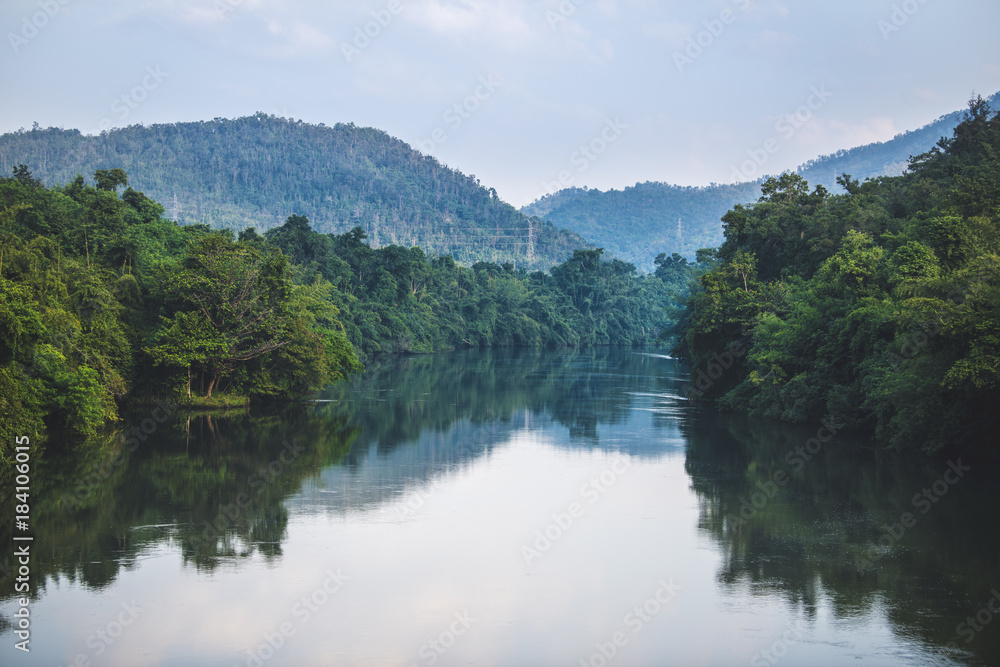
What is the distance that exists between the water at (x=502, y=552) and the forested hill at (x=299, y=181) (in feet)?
395

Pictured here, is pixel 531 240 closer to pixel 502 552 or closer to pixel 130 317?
pixel 130 317

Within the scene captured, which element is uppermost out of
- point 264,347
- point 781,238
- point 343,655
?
point 781,238

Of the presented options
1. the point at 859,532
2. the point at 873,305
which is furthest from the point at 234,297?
the point at 859,532

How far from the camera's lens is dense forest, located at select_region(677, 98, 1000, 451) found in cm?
2320

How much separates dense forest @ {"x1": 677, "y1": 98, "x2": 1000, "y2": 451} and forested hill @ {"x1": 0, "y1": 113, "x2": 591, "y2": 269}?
104196 millimetres

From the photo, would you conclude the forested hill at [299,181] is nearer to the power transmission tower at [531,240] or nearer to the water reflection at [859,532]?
the power transmission tower at [531,240]

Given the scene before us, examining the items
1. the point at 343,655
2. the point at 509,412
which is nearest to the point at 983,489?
the point at 343,655

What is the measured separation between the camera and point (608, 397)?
146 feet

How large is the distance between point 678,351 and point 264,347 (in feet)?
76.8

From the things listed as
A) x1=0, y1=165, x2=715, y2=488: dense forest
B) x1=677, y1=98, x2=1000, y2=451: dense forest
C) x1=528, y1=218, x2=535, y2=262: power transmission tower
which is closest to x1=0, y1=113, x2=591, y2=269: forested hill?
x1=528, y1=218, x2=535, y2=262: power transmission tower

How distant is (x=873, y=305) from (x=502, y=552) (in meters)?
18.2

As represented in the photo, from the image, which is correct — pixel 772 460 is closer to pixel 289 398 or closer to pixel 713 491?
pixel 713 491

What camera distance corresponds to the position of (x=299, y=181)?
6929 inches

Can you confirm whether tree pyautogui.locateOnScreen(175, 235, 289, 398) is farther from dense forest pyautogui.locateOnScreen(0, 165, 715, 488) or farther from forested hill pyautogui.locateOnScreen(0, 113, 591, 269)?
forested hill pyautogui.locateOnScreen(0, 113, 591, 269)
